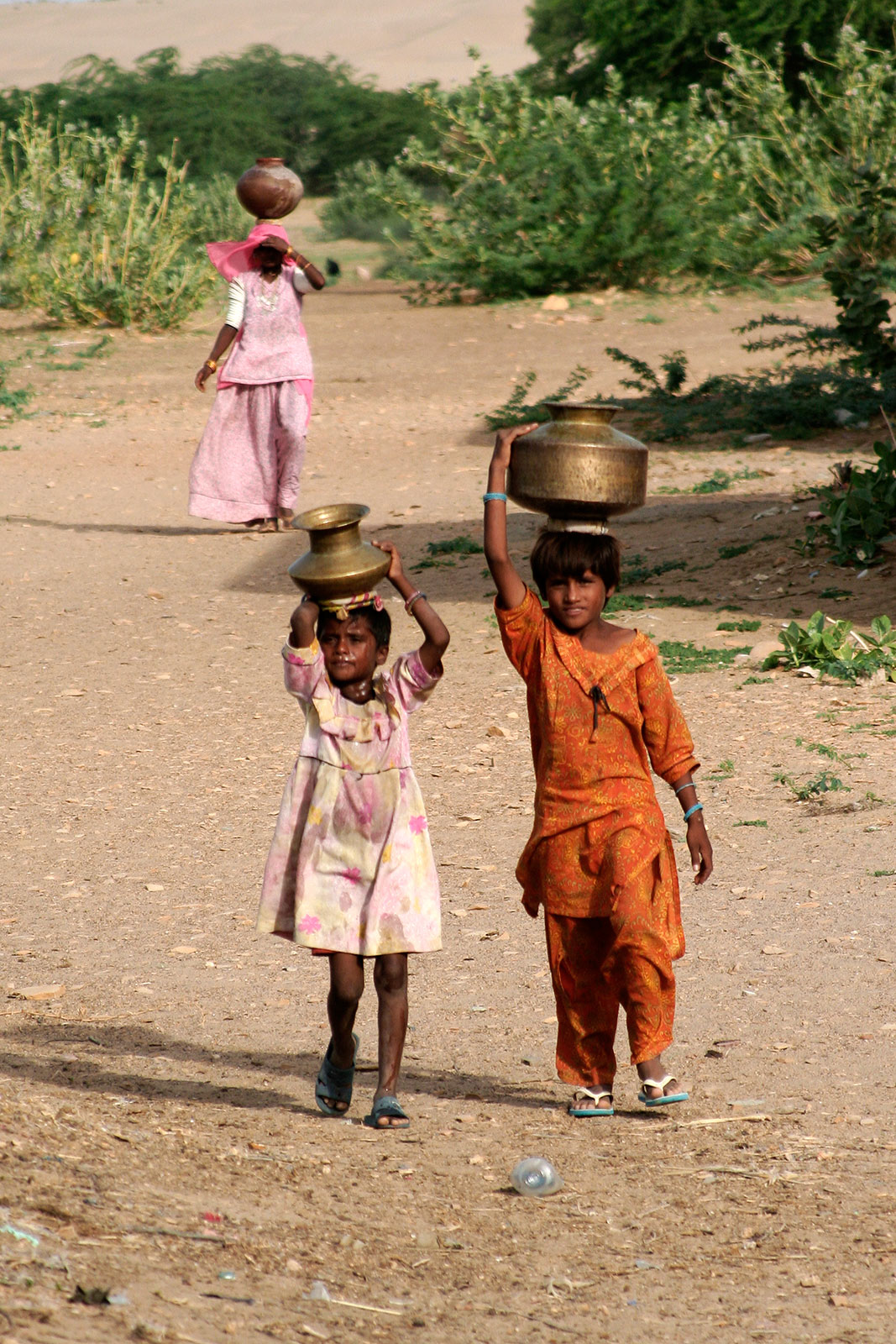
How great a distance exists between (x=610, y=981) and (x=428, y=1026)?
703 mm

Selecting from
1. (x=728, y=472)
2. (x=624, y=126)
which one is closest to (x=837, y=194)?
(x=624, y=126)

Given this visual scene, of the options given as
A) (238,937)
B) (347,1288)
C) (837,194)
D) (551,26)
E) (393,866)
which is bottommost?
(238,937)

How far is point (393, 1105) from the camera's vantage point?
10.4 ft

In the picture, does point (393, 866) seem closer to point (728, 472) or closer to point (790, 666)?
point (790, 666)

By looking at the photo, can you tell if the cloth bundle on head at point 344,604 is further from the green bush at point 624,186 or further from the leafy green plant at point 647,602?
the green bush at point 624,186

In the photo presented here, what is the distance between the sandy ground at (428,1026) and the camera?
245cm

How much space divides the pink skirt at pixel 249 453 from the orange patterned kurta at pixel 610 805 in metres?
6.24

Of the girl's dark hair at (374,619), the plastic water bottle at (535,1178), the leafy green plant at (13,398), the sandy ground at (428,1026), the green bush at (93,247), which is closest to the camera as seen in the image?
the sandy ground at (428,1026)

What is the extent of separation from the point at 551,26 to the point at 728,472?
105 ft

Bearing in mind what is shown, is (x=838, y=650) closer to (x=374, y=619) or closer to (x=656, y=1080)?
(x=656, y=1080)

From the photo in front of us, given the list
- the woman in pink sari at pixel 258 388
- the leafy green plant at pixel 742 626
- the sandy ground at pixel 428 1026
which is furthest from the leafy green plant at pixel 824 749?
the woman in pink sari at pixel 258 388

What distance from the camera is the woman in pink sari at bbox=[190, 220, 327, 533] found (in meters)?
9.05

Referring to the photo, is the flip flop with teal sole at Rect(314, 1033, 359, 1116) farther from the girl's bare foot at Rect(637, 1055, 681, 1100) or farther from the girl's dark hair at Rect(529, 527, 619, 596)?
the girl's dark hair at Rect(529, 527, 619, 596)

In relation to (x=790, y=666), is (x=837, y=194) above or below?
above
